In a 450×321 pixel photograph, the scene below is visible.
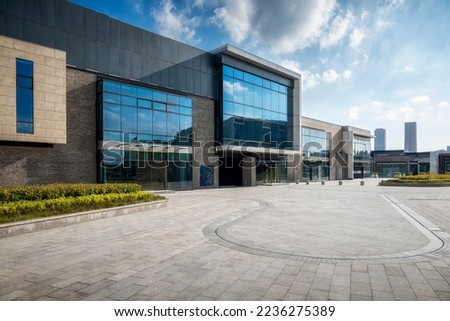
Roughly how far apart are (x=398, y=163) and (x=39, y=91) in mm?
90410

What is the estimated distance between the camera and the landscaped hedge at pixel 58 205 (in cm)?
965

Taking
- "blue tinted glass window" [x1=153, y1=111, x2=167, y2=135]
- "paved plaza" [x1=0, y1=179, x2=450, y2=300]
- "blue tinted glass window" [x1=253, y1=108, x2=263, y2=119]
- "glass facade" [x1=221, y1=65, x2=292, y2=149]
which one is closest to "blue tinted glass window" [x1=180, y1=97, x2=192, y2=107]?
"blue tinted glass window" [x1=153, y1=111, x2=167, y2=135]

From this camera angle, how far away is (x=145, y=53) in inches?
1032

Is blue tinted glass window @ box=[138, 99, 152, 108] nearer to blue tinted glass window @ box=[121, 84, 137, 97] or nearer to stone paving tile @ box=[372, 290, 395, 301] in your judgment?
blue tinted glass window @ box=[121, 84, 137, 97]

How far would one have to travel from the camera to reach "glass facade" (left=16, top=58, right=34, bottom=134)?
60.3ft

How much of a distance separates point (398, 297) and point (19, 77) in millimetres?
22619

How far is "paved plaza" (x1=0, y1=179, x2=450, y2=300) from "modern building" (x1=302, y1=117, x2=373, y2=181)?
1641 inches

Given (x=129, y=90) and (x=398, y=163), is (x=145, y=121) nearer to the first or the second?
(x=129, y=90)

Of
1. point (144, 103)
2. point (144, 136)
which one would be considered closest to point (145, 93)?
point (144, 103)

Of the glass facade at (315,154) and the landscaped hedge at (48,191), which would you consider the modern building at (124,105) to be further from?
the glass facade at (315,154)

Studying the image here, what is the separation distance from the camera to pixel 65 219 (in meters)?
10.6

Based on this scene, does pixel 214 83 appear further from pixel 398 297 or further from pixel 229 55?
pixel 398 297

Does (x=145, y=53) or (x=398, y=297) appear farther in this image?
(x=145, y=53)

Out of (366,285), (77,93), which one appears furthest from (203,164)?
(366,285)
